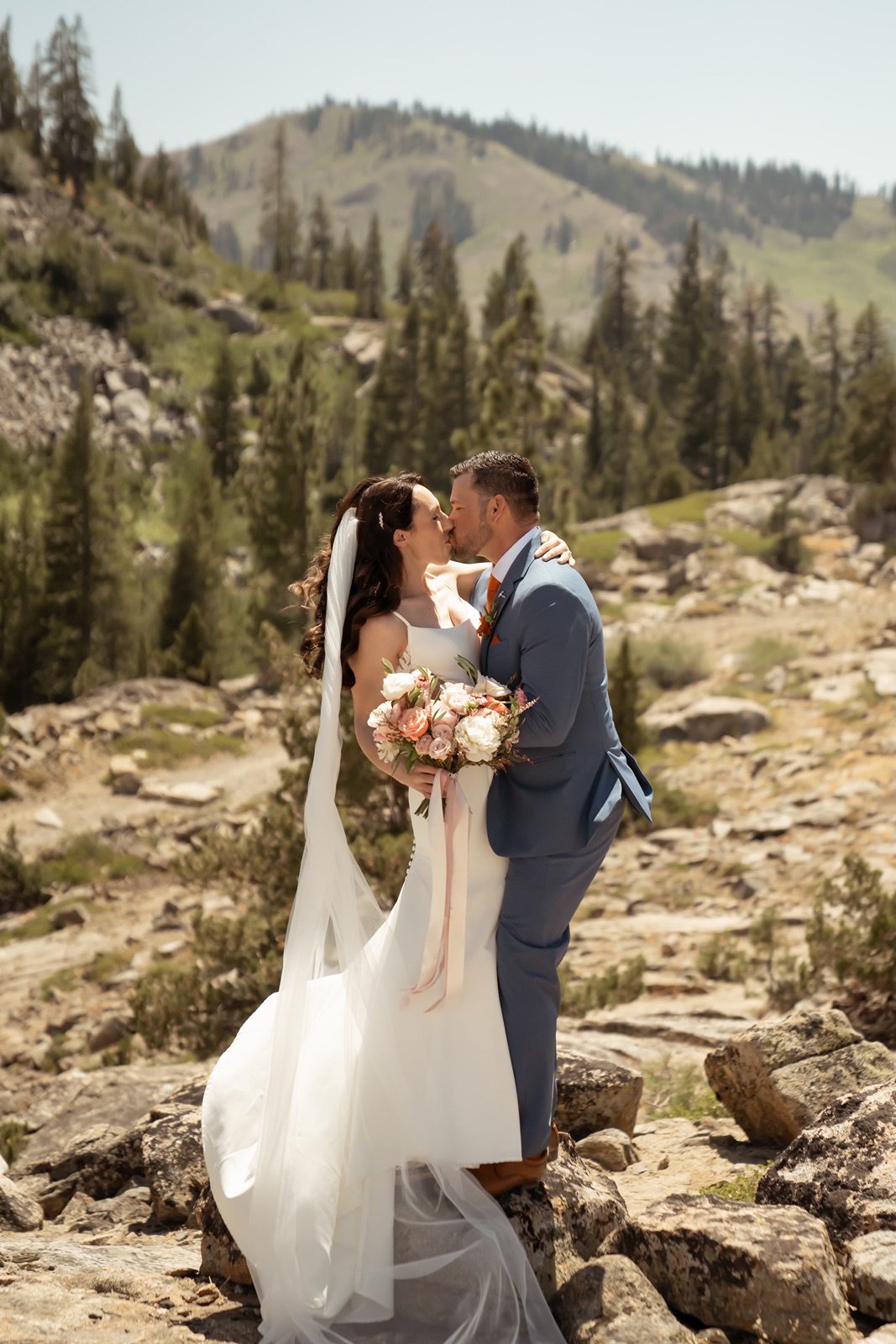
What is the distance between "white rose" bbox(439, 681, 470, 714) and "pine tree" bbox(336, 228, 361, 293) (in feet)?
242

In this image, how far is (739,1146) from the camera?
5.78 metres

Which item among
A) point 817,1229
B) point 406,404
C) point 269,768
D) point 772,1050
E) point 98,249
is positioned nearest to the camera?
point 817,1229

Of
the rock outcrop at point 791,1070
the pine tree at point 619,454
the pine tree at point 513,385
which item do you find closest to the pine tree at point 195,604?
the pine tree at point 513,385

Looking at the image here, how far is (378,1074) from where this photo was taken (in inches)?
157

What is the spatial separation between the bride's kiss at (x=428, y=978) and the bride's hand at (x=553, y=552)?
0.01 m

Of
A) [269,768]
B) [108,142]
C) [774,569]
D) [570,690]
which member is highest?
[108,142]

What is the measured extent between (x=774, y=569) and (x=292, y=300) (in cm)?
3942

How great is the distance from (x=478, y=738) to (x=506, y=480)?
Answer: 110 centimetres

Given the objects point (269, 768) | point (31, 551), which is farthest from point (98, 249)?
point (269, 768)

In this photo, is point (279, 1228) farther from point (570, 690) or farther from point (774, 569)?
point (774, 569)

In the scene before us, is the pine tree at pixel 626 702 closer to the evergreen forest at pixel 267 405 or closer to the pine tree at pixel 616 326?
the evergreen forest at pixel 267 405

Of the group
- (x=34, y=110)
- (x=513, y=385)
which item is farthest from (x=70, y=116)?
(x=513, y=385)

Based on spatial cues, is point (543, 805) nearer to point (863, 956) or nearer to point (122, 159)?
point (863, 956)

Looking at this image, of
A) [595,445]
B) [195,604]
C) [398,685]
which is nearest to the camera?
[398,685]
